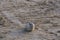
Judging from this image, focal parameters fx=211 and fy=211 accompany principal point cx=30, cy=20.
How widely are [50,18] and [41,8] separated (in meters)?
0.58

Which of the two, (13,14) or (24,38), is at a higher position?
(13,14)

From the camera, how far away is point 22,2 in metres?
5.69

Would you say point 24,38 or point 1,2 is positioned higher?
point 1,2

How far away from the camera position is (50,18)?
4.87 meters

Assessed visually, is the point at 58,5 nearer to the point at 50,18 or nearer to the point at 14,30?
the point at 50,18

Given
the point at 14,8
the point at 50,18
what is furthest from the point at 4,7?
the point at 50,18

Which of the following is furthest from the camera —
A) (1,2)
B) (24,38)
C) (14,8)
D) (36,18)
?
(1,2)

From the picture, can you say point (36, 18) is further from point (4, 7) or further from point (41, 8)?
point (4, 7)

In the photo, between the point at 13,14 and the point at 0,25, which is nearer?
the point at 0,25

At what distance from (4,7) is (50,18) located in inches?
50.2

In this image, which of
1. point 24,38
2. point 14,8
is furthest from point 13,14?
point 24,38

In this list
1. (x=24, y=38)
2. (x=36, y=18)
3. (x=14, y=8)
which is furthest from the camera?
(x=14, y=8)

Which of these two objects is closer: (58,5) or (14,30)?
(14,30)

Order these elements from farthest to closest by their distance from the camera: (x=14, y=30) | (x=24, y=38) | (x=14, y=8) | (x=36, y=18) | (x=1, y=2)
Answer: (x=1, y=2), (x=14, y=8), (x=36, y=18), (x=14, y=30), (x=24, y=38)
